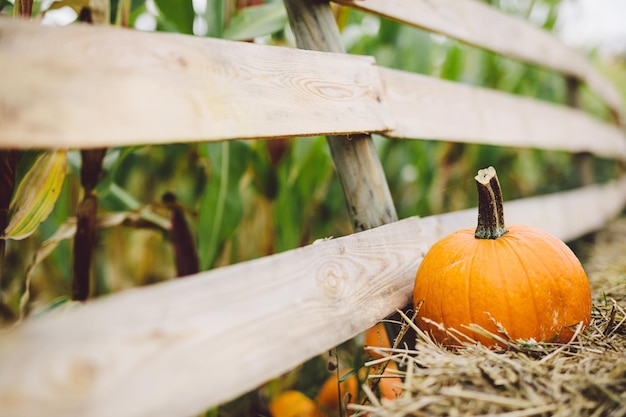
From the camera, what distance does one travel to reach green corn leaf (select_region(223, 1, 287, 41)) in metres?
1.21

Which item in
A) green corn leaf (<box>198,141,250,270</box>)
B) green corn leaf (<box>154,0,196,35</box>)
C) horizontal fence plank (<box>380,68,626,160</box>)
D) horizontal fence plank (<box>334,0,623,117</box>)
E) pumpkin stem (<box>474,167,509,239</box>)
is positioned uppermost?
horizontal fence plank (<box>334,0,623,117</box>)

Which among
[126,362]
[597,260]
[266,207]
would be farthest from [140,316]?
[597,260]

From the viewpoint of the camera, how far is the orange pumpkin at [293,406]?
1.28m

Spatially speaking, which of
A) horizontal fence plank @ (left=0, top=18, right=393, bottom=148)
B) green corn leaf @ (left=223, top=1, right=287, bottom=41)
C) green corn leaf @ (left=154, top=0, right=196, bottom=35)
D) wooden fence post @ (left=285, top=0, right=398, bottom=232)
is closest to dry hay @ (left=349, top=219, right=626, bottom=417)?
wooden fence post @ (left=285, top=0, right=398, bottom=232)

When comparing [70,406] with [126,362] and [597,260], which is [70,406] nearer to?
[126,362]

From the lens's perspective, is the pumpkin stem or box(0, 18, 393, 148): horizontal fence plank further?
the pumpkin stem

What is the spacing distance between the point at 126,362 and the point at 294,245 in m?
1.07

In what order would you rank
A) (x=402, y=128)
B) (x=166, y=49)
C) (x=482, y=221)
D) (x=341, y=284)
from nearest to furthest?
(x=166, y=49), (x=341, y=284), (x=482, y=221), (x=402, y=128)

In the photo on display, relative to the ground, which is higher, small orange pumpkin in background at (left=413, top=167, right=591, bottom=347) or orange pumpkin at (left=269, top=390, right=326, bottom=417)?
small orange pumpkin in background at (left=413, top=167, right=591, bottom=347)

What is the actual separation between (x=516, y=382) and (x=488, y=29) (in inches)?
52.5

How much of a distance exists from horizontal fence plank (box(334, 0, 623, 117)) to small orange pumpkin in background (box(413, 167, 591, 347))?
1.72 feet

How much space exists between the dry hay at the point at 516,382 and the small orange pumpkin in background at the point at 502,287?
0.03 m

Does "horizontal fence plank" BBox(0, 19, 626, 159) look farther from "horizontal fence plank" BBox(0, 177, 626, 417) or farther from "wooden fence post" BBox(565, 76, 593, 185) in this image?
"wooden fence post" BBox(565, 76, 593, 185)

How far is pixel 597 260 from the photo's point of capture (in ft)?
5.78
